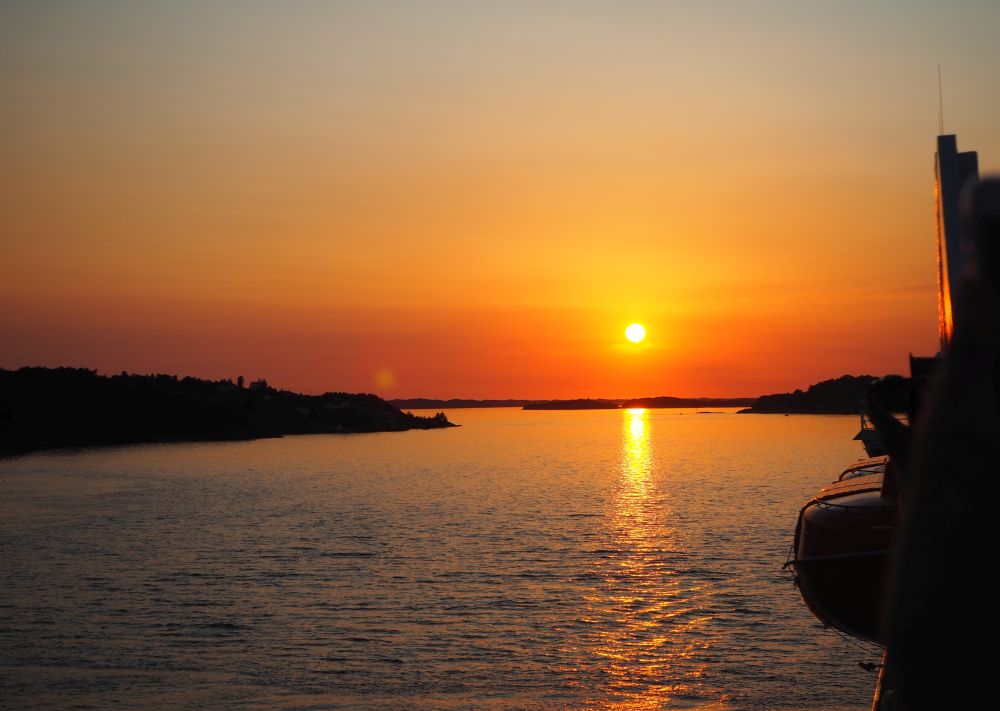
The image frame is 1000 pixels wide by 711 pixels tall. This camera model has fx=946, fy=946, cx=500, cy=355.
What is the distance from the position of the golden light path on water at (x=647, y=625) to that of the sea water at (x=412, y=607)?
14 centimetres

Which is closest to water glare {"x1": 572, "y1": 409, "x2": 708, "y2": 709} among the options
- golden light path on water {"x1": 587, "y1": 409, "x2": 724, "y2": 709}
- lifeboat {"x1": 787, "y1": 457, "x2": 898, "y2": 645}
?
golden light path on water {"x1": 587, "y1": 409, "x2": 724, "y2": 709}

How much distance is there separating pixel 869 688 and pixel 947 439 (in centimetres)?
3329

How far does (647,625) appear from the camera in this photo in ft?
129

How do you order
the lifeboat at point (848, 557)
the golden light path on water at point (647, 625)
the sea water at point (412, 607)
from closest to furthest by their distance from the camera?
the lifeboat at point (848, 557) → the sea water at point (412, 607) → the golden light path on water at point (647, 625)

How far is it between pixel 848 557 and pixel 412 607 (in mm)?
33291

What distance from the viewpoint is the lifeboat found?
10.4 m

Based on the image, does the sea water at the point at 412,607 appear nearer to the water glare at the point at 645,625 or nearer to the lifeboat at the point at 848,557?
the water glare at the point at 645,625

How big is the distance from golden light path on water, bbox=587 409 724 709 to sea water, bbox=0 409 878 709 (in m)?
0.14

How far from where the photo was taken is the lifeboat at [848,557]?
10406mm

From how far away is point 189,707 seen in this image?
28594mm

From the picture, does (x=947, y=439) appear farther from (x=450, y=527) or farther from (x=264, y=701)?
(x=450, y=527)

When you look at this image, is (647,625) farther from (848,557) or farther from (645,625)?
(848,557)

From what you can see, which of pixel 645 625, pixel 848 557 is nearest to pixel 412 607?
pixel 645 625

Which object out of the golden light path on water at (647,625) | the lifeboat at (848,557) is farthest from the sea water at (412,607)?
the lifeboat at (848,557)
